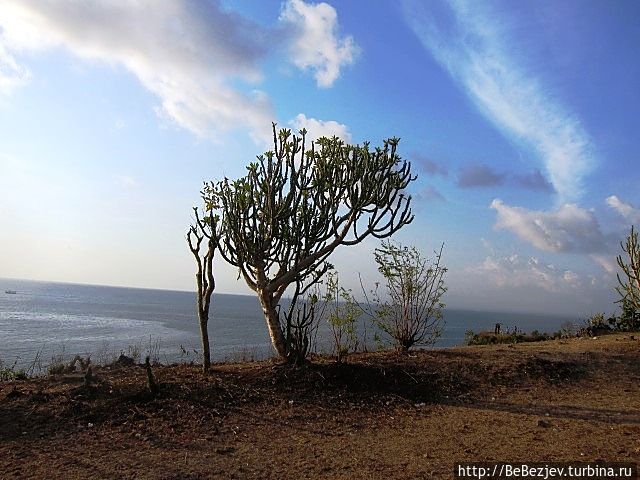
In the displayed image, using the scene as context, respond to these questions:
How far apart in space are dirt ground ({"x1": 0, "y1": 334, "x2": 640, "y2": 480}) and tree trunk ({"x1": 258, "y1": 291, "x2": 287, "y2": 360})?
54cm

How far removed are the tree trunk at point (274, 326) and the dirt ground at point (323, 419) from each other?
1.78 feet

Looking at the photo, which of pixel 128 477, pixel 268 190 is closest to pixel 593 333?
pixel 268 190

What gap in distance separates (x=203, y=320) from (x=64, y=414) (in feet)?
9.43

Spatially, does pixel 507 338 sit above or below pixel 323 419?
above

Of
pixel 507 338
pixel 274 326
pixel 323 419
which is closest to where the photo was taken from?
pixel 323 419

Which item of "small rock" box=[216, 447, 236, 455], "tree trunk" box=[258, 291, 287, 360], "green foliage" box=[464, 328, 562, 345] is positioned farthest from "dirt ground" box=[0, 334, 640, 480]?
"green foliage" box=[464, 328, 562, 345]

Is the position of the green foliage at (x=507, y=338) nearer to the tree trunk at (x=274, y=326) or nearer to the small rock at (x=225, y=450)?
the tree trunk at (x=274, y=326)

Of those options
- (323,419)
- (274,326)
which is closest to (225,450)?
(323,419)

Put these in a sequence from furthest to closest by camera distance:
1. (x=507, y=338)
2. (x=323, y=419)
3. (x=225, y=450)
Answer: (x=507, y=338) → (x=323, y=419) → (x=225, y=450)

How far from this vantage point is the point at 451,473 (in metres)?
4.91

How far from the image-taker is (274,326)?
359 inches

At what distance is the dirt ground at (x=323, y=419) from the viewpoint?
5285mm

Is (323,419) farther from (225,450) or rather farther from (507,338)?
(507,338)

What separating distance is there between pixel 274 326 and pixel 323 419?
2.54 meters
